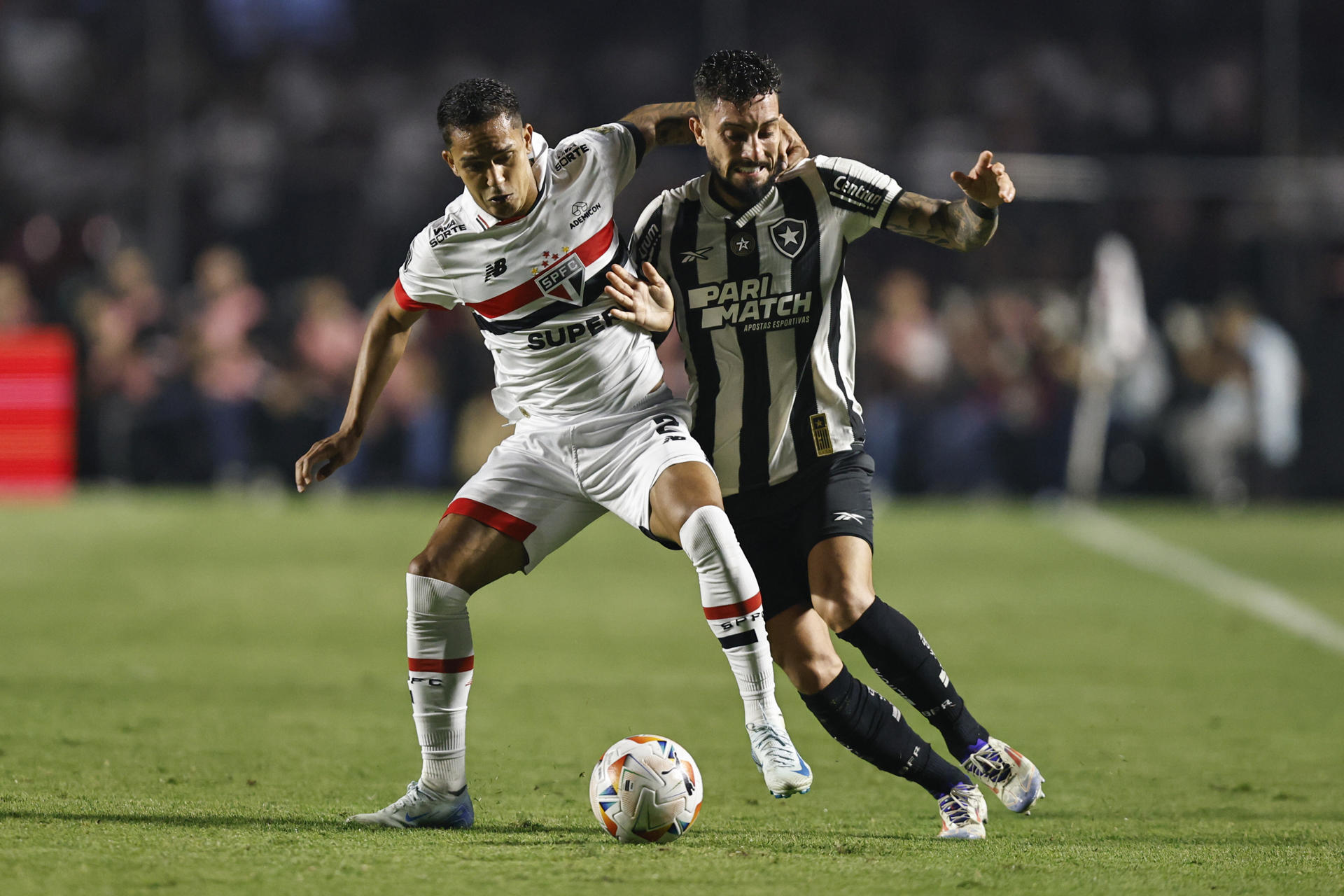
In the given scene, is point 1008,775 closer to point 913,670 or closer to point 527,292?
point 913,670

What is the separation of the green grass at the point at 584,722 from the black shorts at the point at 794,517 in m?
0.71

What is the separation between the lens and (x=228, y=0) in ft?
60.8

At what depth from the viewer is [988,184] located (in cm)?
489

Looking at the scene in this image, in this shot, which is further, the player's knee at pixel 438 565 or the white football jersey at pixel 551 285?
the white football jersey at pixel 551 285

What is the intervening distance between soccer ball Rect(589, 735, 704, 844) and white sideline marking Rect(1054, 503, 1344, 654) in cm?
550

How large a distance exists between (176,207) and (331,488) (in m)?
3.36

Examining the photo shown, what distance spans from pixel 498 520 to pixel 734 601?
0.76 meters

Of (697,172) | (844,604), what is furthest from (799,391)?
(697,172)

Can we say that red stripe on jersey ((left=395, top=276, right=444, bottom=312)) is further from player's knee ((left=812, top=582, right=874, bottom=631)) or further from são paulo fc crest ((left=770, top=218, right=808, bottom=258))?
player's knee ((left=812, top=582, right=874, bottom=631))

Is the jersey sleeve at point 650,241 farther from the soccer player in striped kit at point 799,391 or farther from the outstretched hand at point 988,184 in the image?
the outstretched hand at point 988,184

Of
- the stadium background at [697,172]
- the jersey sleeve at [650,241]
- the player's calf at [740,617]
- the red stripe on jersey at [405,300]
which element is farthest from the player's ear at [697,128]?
the stadium background at [697,172]

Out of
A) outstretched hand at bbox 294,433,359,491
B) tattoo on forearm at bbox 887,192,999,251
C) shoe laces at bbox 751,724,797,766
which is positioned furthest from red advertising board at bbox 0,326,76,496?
shoe laces at bbox 751,724,797,766

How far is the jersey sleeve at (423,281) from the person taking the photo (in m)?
5.16

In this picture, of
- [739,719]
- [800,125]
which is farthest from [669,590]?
[800,125]
